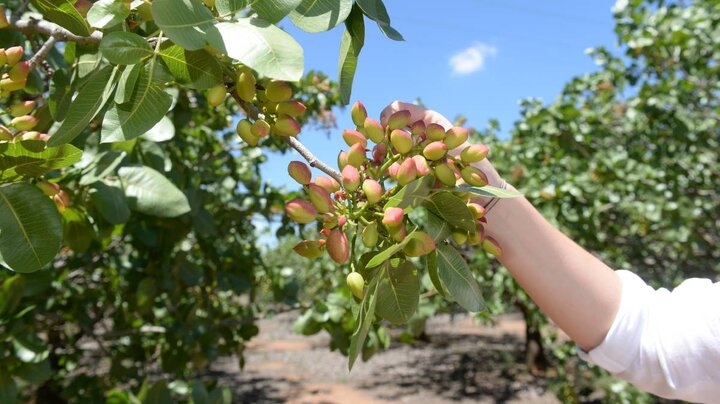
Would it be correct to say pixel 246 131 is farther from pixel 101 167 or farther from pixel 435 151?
pixel 101 167

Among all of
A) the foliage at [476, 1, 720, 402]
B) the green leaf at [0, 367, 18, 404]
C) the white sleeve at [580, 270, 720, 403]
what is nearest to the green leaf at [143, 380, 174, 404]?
the green leaf at [0, 367, 18, 404]

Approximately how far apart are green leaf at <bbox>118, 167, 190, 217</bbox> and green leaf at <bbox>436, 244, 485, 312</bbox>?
658 mm

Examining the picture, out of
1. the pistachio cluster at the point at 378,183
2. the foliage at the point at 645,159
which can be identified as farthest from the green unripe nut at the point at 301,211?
the foliage at the point at 645,159

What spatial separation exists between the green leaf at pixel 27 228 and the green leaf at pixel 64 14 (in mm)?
187

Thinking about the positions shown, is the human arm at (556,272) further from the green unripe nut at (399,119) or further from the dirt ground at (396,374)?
the dirt ground at (396,374)

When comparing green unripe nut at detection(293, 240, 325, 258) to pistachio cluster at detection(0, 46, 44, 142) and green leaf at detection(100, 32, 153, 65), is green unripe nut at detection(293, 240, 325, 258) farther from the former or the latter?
pistachio cluster at detection(0, 46, 44, 142)

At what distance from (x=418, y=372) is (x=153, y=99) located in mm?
7756

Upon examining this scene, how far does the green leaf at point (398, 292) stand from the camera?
1.91 ft

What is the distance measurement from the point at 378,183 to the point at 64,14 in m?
0.38

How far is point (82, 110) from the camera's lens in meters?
0.54

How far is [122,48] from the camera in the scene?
0.51 m

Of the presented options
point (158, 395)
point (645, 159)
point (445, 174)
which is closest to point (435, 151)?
point (445, 174)

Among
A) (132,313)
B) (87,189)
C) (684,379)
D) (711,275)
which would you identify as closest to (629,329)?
(684,379)

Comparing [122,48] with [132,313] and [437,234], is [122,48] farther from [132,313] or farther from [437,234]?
[132,313]
